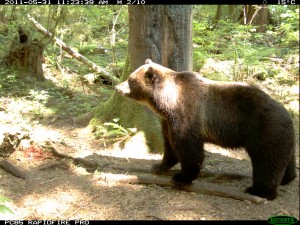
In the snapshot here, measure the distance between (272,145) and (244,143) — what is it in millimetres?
464

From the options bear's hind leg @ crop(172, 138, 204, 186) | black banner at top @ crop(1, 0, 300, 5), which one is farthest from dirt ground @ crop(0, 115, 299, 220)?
black banner at top @ crop(1, 0, 300, 5)

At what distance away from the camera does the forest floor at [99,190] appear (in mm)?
4496

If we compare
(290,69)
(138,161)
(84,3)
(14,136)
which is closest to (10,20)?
(84,3)

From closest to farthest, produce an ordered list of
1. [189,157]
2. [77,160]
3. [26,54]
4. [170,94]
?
[189,157]
[170,94]
[77,160]
[26,54]

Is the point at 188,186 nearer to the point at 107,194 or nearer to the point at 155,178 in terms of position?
the point at 155,178

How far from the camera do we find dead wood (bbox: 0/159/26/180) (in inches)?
232

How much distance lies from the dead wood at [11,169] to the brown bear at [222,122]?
262 centimetres

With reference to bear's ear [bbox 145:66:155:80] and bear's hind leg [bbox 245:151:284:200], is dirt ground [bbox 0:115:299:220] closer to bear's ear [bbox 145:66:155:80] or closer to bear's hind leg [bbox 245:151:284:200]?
bear's hind leg [bbox 245:151:284:200]

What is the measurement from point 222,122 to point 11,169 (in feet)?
12.7

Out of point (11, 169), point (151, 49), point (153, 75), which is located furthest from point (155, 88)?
point (11, 169)

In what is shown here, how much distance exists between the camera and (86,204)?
16.1 ft

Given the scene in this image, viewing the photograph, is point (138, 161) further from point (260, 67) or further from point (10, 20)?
point (10, 20)

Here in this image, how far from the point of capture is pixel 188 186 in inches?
205

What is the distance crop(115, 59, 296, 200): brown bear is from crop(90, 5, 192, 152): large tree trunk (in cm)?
95
